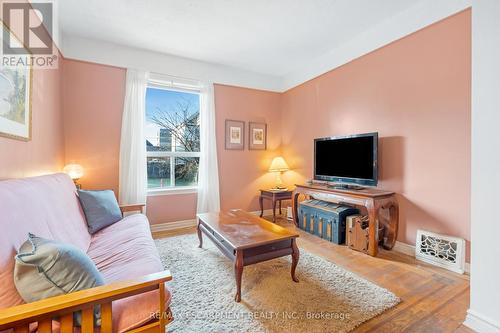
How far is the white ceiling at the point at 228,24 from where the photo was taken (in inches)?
91.4

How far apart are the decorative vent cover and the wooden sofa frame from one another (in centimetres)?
252

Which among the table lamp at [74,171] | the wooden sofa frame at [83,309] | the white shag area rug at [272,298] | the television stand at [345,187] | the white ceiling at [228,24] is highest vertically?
the white ceiling at [228,24]

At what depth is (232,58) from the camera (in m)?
3.57

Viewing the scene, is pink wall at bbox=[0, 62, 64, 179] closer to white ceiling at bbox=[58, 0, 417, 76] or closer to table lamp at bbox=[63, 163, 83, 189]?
table lamp at bbox=[63, 163, 83, 189]

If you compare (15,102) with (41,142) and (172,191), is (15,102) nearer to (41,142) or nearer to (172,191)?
(41,142)

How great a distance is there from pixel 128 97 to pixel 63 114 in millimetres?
810

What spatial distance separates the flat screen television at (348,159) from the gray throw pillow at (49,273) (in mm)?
2739

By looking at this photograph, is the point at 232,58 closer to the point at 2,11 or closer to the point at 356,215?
the point at 2,11

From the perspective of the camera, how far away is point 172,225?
11.6 ft

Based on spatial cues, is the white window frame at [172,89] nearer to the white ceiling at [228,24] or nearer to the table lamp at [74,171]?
the white ceiling at [228,24]

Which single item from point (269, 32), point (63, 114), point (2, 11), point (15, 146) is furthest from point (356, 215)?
point (63, 114)

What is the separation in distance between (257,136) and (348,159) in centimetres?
180

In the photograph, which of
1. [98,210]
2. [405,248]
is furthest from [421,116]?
[98,210]

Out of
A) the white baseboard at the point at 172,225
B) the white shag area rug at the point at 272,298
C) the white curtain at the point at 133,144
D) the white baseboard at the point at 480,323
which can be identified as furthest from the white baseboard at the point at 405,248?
the white curtain at the point at 133,144
